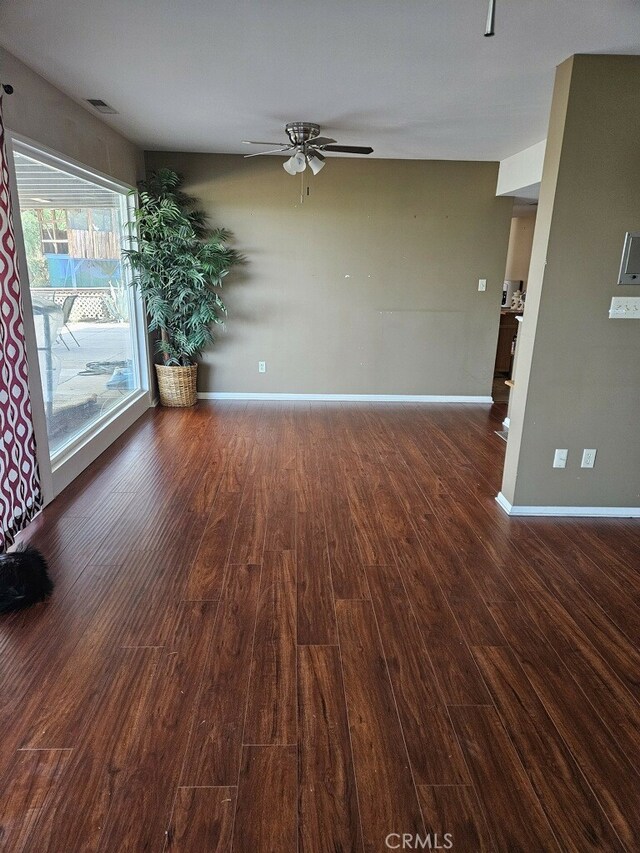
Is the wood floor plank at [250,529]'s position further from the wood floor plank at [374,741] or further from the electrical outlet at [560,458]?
the electrical outlet at [560,458]

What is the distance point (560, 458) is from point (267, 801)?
8.41 feet

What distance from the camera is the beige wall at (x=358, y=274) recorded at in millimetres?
5461

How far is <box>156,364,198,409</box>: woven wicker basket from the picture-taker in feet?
17.9

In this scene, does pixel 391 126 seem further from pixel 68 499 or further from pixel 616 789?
pixel 616 789

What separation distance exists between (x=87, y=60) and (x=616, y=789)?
4.02 m

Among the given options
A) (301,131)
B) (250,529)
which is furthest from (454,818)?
(301,131)

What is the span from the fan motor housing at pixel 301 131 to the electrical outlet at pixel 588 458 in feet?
10.0

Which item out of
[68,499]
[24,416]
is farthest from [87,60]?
[68,499]

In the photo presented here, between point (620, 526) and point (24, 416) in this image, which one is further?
point (620, 526)

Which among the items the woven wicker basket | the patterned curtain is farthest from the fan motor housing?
the woven wicker basket

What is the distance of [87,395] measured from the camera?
4168mm

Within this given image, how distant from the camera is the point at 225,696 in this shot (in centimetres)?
185

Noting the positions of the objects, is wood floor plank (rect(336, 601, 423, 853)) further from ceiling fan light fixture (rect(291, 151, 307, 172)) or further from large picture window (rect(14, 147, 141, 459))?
ceiling fan light fixture (rect(291, 151, 307, 172))

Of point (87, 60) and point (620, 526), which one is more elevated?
point (87, 60)
